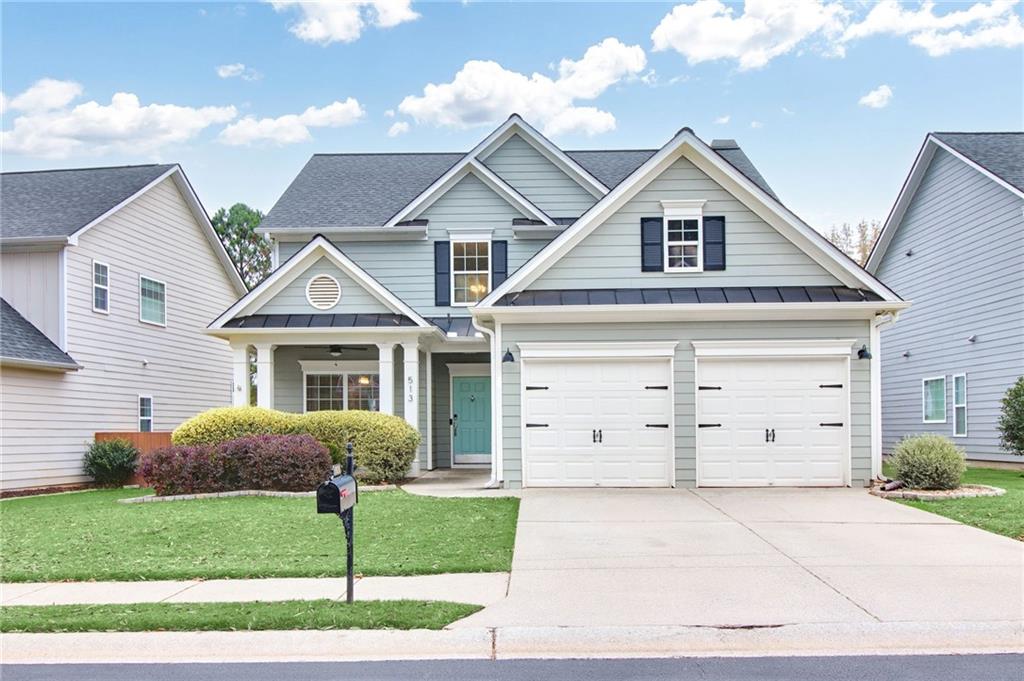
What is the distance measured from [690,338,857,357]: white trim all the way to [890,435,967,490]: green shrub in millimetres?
1971

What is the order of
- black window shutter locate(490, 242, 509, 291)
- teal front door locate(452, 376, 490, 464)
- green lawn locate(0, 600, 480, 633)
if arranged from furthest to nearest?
teal front door locate(452, 376, 490, 464), black window shutter locate(490, 242, 509, 291), green lawn locate(0, 600, 480, 633)

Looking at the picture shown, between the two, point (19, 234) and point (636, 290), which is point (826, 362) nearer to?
point (636, 290)

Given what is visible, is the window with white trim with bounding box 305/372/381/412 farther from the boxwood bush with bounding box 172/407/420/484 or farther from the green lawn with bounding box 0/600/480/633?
the green lawn with bounding box 0/600/480/633

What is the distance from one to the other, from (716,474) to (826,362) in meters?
2.70

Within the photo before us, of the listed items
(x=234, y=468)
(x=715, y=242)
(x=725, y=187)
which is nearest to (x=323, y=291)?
(x=234, y=468)

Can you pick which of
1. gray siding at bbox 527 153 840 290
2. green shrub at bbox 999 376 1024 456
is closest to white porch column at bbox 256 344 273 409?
gray siding at bbox 527 153 840 290

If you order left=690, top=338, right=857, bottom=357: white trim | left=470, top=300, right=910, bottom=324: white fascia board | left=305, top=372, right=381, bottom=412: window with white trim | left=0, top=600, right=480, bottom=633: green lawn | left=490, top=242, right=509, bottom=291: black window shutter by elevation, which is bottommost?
left=0, top=600, right=480, bottom=633: green lawn

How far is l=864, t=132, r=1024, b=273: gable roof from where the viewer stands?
18750 mm

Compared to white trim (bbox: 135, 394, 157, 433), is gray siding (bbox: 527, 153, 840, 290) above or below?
above

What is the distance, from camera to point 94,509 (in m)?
13.0

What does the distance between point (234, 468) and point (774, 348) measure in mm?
9521

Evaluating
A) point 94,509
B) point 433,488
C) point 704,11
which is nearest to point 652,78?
point 704,11

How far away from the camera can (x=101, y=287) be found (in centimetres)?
1909

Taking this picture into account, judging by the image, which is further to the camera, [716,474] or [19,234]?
[19,234]
